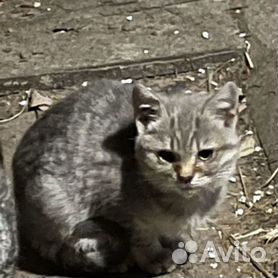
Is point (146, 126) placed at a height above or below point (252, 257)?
above

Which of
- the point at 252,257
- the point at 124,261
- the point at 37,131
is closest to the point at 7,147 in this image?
the point at 37,131

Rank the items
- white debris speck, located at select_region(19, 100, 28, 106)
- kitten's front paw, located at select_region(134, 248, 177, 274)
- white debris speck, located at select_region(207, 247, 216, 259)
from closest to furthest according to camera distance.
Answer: kitten's front paw, located at select_region(134, 248, 177, 274)
white debris speck, located at select_region(207, 247, 216, 259)
white debris speck, located at select_region(19, 100, 28, 106)

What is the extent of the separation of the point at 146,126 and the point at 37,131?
0.48 meters

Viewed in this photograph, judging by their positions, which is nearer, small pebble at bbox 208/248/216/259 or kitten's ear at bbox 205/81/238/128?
kitten's ear at bbox 205/81/238/128

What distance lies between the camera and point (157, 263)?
3.86 m

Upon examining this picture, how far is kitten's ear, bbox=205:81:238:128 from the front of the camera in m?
3.55

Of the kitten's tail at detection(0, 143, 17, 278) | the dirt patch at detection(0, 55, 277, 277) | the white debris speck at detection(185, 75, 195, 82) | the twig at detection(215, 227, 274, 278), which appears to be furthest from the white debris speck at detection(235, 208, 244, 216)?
the kitten's tail at detection(0, 143, 17, 278)

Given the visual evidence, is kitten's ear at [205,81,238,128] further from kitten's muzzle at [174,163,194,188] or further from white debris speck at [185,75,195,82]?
white debris speck at [185,75,195,82]

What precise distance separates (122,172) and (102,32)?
58.4 inches

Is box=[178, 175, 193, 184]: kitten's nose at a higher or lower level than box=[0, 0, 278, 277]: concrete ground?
higher

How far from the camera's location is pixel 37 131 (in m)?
3.86

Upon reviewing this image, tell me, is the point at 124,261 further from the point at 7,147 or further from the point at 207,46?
the point at 207,46

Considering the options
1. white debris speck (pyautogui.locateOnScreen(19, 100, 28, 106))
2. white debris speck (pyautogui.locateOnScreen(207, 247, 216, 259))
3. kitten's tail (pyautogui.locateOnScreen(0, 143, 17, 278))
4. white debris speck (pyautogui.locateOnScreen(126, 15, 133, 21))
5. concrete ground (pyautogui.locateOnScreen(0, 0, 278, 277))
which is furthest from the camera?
white debris speck (pyautogui.locateOnScreen(126, 15, 133, 21))

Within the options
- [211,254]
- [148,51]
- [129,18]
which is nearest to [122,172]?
[211,254]
